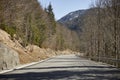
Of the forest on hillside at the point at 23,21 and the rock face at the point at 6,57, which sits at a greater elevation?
the forest on hillside at the point at 23,21

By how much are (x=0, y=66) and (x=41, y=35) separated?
2952 inches

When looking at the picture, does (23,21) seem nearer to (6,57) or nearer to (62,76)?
(6,57)

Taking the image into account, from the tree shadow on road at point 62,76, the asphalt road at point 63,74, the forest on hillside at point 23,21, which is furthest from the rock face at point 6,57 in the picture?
the forest on hillside at point 23,21

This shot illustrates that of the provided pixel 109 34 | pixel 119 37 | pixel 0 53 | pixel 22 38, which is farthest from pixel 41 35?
pixel 0 53

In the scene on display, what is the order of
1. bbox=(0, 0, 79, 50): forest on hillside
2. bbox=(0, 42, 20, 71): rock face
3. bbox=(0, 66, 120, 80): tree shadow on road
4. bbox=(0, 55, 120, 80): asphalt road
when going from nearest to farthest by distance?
bbox=(0, 66, 120, 80): tree shadow on road → bbox=(0, 55, 120, 80): asphalt road → bbox=(0, 42, 20, 71): rock face → bbox=(0, 0, 79, 50): forest on hillside

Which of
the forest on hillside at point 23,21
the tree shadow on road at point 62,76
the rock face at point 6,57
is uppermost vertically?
the forest on hillside at point 23,21

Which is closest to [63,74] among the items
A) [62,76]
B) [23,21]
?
[62,76]

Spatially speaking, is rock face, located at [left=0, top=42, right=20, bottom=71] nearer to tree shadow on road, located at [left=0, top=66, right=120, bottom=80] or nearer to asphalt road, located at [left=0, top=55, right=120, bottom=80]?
asphalt road, located at [left=0, top=55, right=120, bottom=80]

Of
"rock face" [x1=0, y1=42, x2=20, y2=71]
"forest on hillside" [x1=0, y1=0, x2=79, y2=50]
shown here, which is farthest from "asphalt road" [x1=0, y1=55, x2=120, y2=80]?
"forest on hillside" [x1=0, y1=0, x2=79, y2=50]

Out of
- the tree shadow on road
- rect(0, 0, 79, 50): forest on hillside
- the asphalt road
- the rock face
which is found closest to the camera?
the tree shadow on road

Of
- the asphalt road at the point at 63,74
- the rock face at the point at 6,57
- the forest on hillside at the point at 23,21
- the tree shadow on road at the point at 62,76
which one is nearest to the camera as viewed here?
the tree shadow on road at the point at 62,76

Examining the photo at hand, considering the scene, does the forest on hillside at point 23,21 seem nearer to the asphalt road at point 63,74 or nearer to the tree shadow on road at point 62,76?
the asphalt road at point 63,74

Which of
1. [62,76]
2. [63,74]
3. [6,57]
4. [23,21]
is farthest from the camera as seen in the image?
[23,21]

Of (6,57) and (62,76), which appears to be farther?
(6,57)
